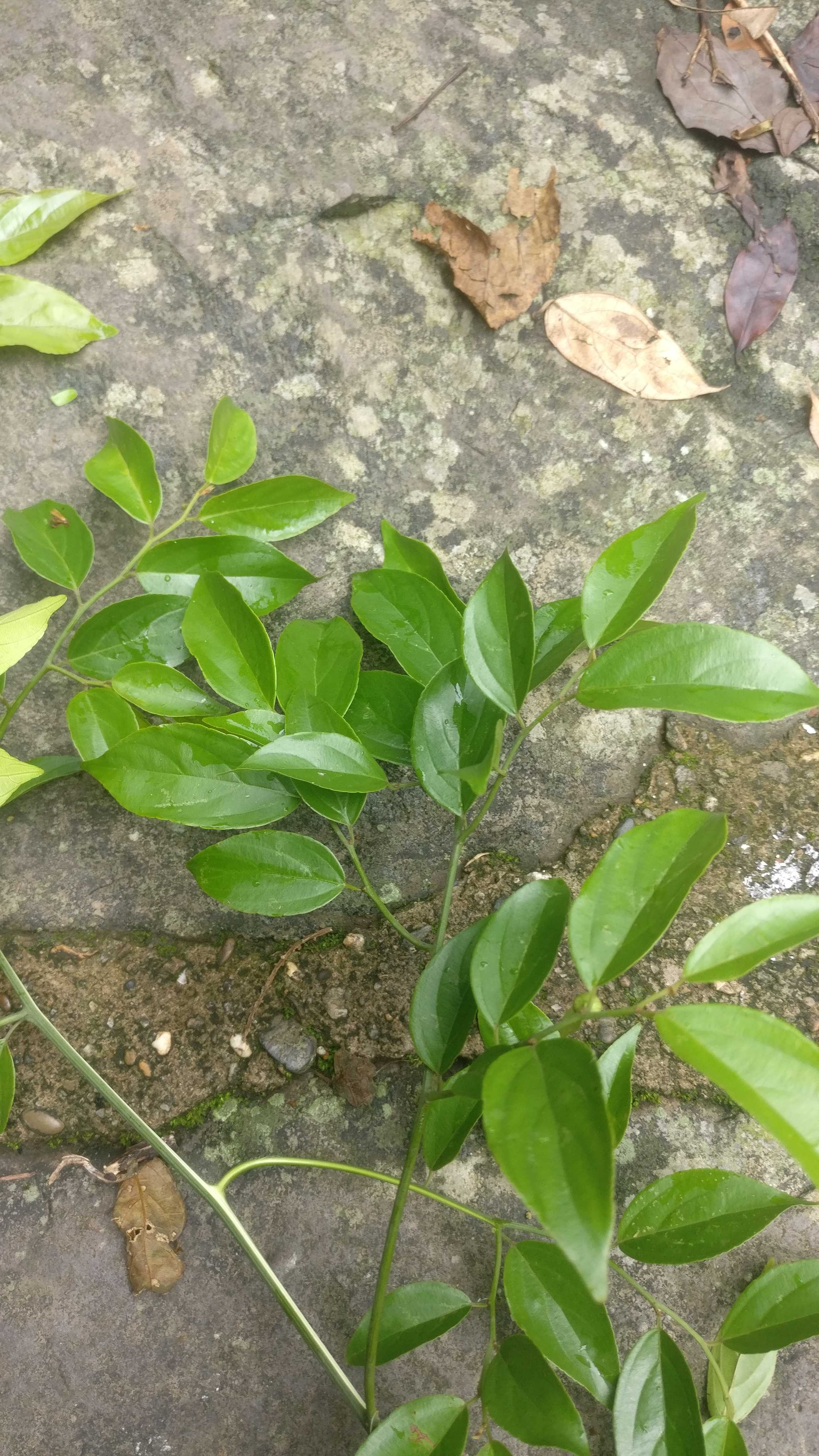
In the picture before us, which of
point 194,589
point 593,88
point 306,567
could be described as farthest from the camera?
point 593,88

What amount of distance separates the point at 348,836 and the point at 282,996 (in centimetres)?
23

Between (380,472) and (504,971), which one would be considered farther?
(380,472)

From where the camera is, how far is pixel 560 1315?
0.87 meters

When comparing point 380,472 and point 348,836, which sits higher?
point 380,472

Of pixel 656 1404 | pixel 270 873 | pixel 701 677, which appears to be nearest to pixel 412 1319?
pixel 656 1404

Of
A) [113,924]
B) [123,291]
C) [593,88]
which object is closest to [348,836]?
[113,924]

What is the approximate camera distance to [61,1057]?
3.73 feet

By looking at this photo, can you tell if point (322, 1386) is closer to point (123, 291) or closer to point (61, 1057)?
point (61, 1057)

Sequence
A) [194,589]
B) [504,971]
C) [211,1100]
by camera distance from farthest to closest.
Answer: [211,1100] < [194,589] < [504,971]

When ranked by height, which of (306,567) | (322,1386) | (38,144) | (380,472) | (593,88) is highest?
(593,88)

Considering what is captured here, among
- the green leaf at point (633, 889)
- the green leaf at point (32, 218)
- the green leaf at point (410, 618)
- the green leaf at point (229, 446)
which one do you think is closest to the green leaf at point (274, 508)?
the green leaf at point (229, 446)

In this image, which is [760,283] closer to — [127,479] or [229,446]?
[229,446]

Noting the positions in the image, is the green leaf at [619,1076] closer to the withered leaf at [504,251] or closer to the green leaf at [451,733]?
the green leaf at [451,733]

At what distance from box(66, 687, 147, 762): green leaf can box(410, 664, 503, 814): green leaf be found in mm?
344
